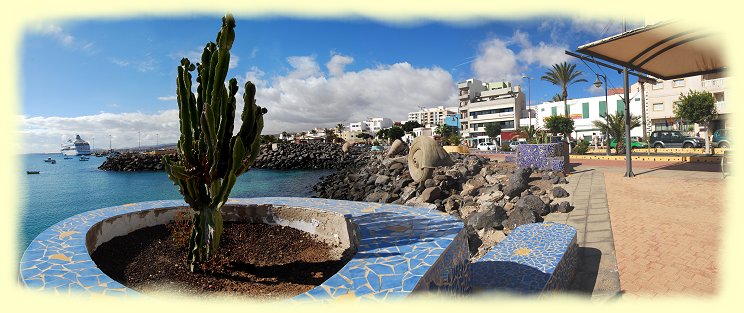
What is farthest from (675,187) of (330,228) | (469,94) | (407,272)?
(469,94)

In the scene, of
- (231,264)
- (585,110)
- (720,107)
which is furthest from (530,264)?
(585,110)

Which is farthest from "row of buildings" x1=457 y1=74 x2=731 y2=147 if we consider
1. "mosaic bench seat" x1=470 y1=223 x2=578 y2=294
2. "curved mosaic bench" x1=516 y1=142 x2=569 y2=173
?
"mosaic bench seat" x1=470 y1=223 x2=578 y2=294

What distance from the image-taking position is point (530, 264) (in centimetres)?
450

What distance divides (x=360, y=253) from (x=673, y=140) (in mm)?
32897

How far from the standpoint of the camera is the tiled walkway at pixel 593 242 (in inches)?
182

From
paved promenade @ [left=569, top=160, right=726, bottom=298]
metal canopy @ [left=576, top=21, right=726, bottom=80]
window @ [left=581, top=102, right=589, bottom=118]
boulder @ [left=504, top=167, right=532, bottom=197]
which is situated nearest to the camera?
paved promenade @ [left=569, top=160, right=726, bottom=298]

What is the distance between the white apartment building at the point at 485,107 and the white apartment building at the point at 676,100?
1900 centimetres

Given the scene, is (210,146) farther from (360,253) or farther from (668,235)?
(668,235)

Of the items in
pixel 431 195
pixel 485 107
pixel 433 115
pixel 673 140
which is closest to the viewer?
pixel 431 195

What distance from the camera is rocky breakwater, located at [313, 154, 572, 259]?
25.2 feet

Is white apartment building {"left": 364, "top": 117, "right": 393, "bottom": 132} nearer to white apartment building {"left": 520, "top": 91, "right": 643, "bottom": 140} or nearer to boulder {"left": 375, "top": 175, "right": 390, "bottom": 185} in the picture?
white apartment building {"left": 520, "top": 91, "right": 643, "bottom": 140}

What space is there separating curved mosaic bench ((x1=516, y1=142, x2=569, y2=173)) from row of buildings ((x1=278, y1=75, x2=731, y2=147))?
1783 centimetres

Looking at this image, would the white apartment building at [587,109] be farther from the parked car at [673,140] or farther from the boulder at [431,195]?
the boulder at [431,195]

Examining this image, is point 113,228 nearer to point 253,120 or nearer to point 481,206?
point 253,120
